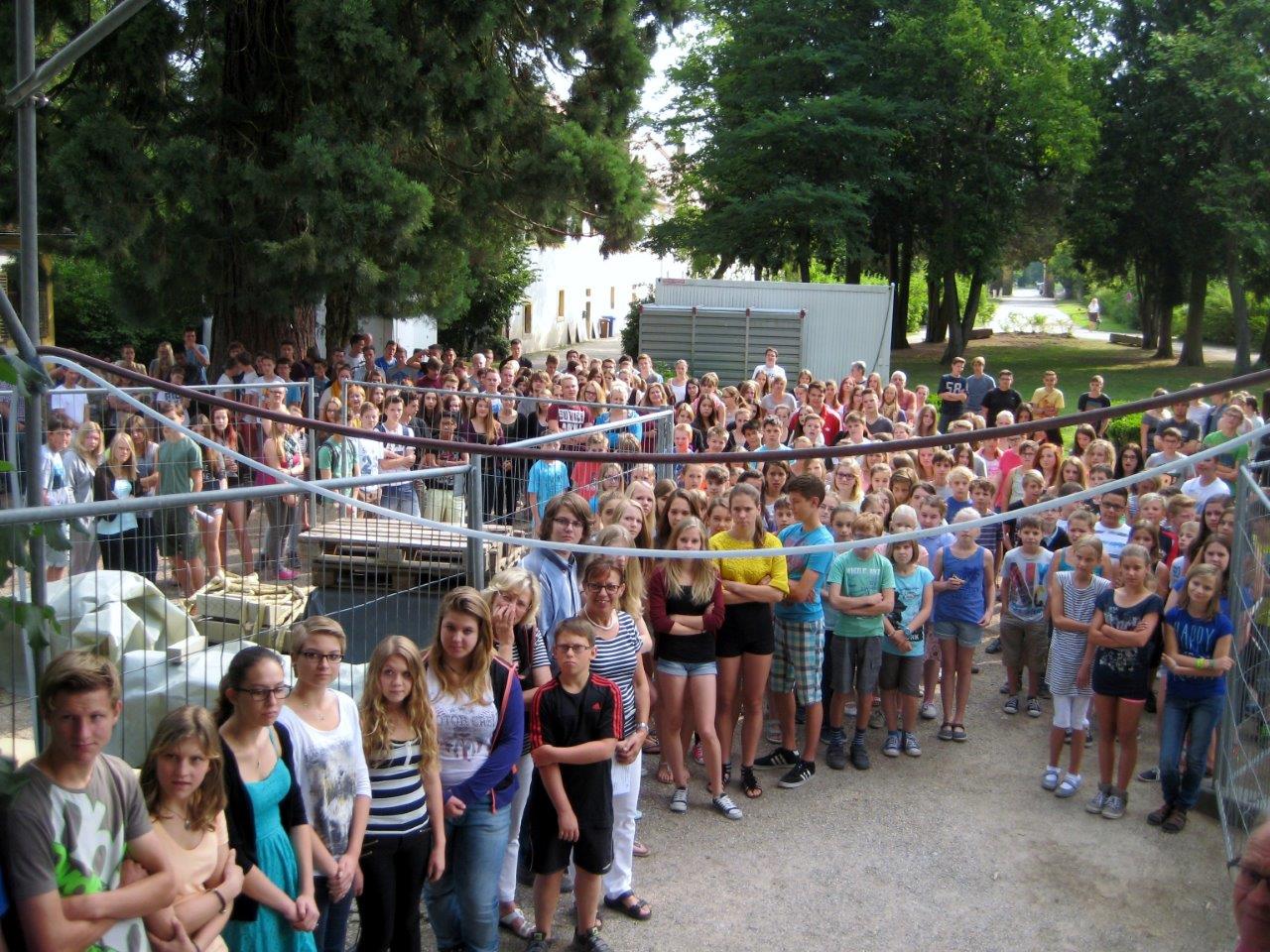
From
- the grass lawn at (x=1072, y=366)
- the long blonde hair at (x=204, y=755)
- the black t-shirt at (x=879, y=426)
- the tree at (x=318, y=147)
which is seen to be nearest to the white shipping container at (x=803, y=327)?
the grass lawn at (x=1072, y=366)

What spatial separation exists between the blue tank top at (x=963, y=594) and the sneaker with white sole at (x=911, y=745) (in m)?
0.74

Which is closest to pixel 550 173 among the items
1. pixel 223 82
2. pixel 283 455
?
pixel 223 82

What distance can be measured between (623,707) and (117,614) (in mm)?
2032

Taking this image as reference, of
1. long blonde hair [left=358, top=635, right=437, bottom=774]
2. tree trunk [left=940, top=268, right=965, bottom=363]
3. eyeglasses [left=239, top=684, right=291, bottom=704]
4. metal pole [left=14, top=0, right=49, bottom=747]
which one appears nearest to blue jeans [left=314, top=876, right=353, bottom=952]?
long blonde hair [left=358, top=635, right=437, bottom=774]

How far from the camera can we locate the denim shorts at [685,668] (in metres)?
6.43

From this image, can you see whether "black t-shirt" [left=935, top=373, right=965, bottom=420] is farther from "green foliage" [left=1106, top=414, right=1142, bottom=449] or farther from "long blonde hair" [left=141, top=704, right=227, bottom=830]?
"long blonde hair" [left=141, top=704, right=227, bottom=830]

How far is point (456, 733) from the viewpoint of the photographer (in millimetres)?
4789

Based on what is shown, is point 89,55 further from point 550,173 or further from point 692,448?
point 692,448

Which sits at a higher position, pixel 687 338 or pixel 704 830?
pixel 687 338

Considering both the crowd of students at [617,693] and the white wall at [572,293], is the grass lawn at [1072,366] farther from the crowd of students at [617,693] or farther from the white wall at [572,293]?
the crowd of students at [617,693]

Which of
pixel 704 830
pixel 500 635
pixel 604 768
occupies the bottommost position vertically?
pixel 704 830

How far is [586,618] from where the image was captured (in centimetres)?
531

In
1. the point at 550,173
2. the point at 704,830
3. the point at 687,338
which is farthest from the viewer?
the point at 687,338

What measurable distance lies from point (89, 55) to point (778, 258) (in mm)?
24763
